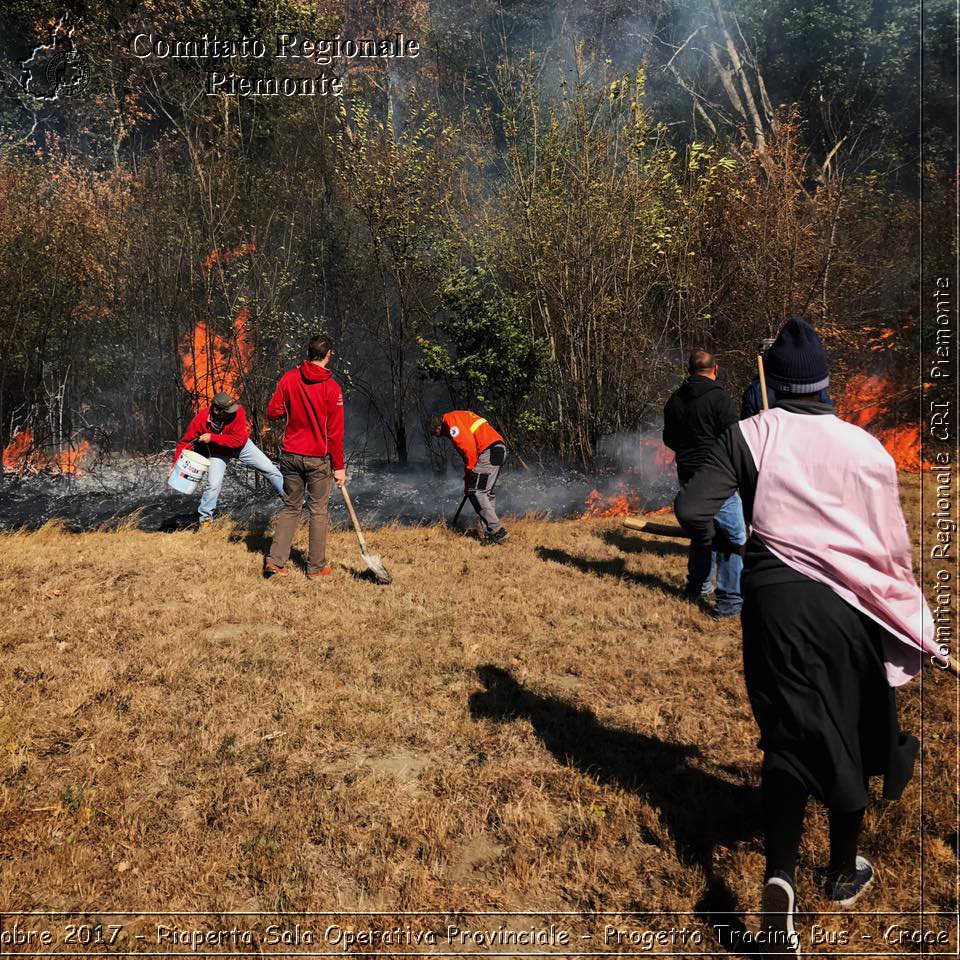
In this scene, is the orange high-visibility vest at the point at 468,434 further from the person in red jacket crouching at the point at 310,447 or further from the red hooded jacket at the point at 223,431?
the red hooded jacket at the point at 223,431

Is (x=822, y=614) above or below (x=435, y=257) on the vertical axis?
below

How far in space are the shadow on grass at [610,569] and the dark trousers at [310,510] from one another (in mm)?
2215

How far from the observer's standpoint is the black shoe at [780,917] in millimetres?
2275

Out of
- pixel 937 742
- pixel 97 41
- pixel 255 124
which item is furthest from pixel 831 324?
pixel 97 41

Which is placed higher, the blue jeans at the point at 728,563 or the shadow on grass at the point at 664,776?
the blue jeans at the point at 728,563

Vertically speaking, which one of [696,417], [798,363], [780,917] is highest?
[798,363]

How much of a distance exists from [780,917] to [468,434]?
5.62 m

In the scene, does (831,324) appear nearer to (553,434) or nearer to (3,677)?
(553,434)

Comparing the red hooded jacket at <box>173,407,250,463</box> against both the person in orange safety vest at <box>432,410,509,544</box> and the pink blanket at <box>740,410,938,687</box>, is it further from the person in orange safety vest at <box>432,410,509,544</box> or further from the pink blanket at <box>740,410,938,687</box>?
the pink blanket at <box>740,410,938,687</box>

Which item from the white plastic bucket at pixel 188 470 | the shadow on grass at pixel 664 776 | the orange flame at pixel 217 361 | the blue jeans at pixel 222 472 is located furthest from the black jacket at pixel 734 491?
the orange flame at pixel 217 361

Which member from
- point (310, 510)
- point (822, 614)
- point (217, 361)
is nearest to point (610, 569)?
point (310, 510)

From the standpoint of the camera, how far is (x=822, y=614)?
2.38m

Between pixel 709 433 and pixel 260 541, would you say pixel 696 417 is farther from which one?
pixel 260 541

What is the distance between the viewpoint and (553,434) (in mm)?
11570
